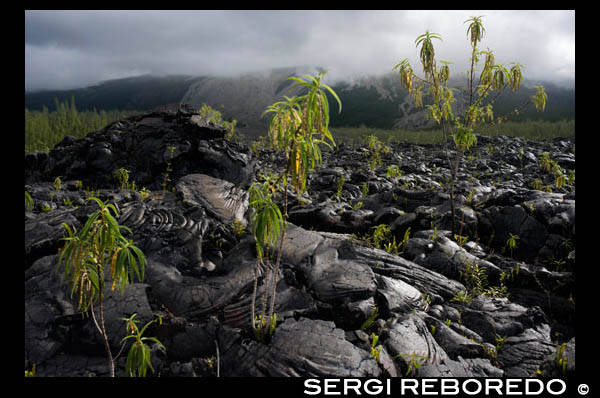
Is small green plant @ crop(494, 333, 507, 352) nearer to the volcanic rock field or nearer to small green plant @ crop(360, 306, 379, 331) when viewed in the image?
the volcanic rock field

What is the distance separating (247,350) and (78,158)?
508 inches

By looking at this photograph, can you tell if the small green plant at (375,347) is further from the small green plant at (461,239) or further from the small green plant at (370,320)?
the small green plant at (461,239)

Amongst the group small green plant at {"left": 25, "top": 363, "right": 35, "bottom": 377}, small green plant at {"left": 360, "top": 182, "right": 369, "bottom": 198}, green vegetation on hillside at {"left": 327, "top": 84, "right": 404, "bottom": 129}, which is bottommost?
small green plant at {"left": 25, "top": 363, "right": 35, "bottom": 377}

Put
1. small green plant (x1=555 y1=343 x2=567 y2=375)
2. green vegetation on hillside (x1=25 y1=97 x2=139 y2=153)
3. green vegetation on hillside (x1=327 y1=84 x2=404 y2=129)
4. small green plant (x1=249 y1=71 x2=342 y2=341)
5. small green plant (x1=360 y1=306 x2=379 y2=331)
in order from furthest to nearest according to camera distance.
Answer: green vegetation on hillside (x1=327 y1=84 x2=404 y2=129), green vegetation on hillside (x1=25 y1=97 x2=139 y2=153), small green plant (x1=360 y1=306 x2=379 y2=331), small green plant (x1=555 y1=343 x2=567 y2=375), small green plant (x1=249 y1=71 x2=342 y2=341)

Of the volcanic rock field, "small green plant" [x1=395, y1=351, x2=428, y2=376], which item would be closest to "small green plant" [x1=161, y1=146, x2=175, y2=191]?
the volcanic rock field

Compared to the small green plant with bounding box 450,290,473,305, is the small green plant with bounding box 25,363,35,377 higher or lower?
lower

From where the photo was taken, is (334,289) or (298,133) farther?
(334,289)

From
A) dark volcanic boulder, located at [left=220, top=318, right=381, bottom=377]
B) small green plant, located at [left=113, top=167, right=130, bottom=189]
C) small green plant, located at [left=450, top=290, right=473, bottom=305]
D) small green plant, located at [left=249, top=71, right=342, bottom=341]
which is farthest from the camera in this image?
small green plant, located at [left=113, top=167, right=130, bottom=189]

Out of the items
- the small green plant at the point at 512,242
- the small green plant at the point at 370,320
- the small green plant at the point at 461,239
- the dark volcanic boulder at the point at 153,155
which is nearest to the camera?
the small green plant at the point at 370,320

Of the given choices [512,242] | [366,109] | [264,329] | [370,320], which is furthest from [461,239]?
[366,109]

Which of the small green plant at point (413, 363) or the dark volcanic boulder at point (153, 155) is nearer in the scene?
the small green plant at point (413, 363)

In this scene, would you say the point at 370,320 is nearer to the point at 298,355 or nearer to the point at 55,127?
the point at 298,355

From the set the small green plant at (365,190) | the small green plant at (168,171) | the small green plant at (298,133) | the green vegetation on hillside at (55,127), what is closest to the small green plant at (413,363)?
the small green plant at (298,133)
